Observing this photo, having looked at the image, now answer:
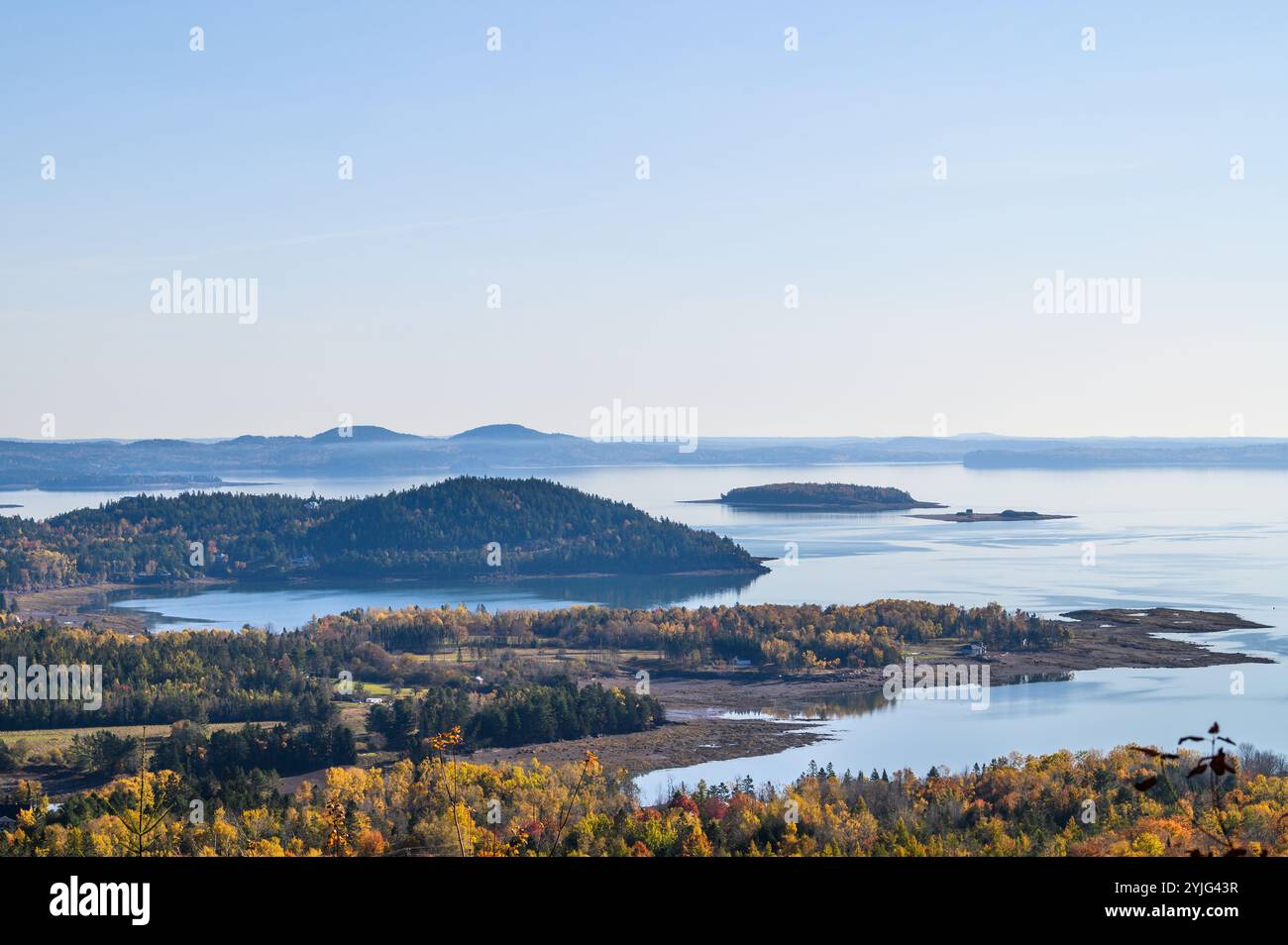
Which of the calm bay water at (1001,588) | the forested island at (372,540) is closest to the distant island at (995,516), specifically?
the calm bay water at (1001,588)

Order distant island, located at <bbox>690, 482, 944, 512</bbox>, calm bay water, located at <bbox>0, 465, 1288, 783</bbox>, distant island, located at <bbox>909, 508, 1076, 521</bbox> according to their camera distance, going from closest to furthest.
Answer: calm bay water, located at <bbox>0, 465, 1288, 783</bbox> → distant island, located at <bbox>909, 508, 1076, 521</bbox> → distant island, located at <bbox>690, 482, 944, 512</bbox>

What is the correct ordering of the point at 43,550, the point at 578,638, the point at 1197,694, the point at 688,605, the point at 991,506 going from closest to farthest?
the point at 1197,694, the point at 578,638, the point at 688,605, the point at 43,550, the point at 991,506

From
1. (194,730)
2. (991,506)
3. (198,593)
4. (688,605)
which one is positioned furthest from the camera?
(991,506)

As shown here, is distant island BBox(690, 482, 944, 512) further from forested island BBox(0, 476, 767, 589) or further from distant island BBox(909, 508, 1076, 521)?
forested island BBox(0, 476, 767, 589)

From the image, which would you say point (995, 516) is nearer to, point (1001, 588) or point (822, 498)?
point (822, 498)

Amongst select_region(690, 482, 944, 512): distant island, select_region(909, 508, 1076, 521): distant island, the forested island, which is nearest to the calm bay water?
select_region(909, 508, 1076, 521): distant island
